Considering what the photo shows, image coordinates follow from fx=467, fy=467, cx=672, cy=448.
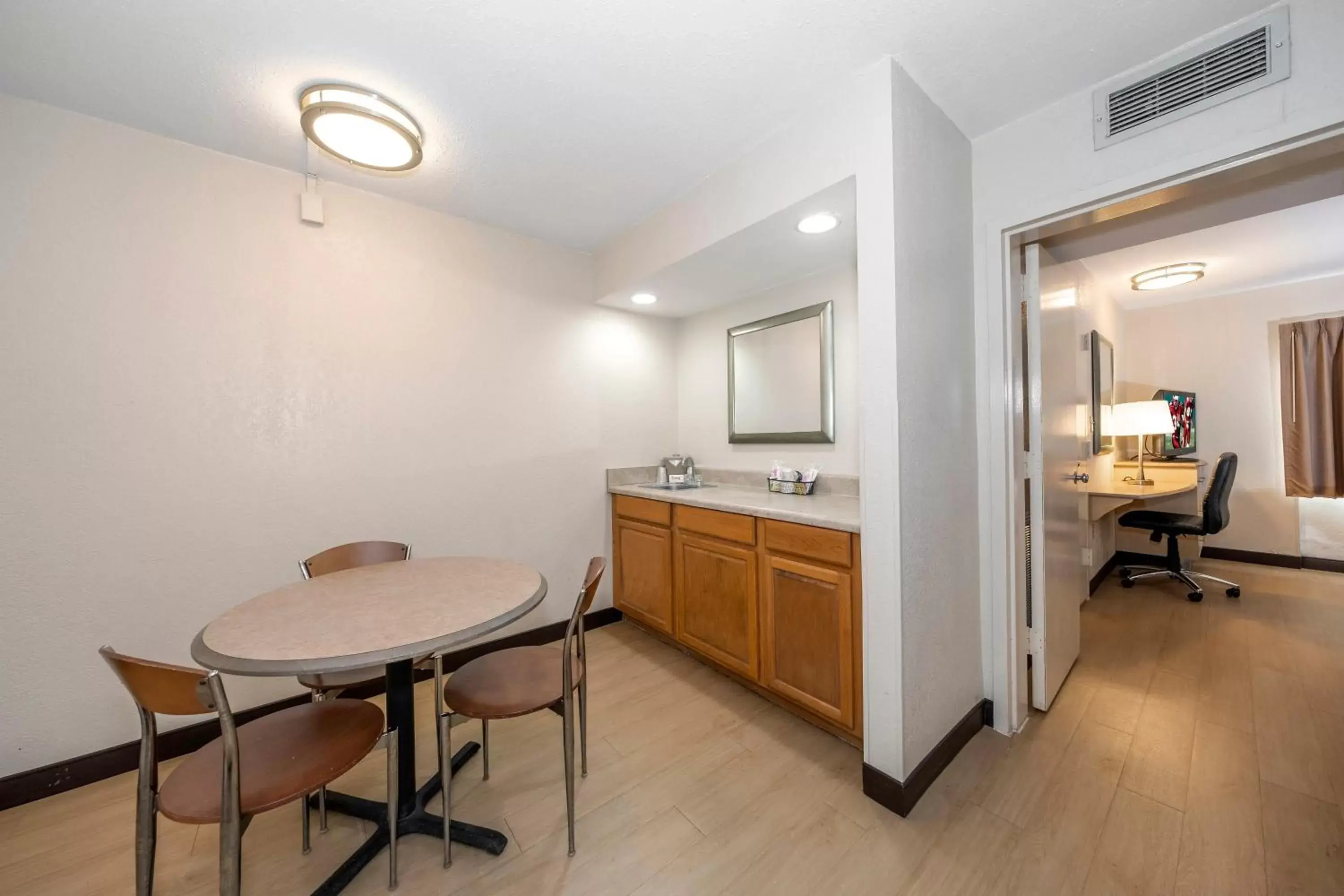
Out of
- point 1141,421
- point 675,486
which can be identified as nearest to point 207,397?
point 675,486

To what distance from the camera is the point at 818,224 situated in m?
2.00

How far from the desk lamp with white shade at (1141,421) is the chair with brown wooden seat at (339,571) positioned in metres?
4.85

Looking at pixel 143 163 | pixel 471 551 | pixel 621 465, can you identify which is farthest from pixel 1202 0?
pixel 143 163

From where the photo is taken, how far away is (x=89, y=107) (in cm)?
168

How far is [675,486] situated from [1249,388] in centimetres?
514

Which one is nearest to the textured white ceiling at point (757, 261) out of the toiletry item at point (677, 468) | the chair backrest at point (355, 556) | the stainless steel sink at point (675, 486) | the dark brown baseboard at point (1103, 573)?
the toiletry item at point (677, 468)

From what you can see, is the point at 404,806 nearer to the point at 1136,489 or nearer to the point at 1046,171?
the point at 1046,171

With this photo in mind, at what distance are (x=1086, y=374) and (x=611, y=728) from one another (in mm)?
3241

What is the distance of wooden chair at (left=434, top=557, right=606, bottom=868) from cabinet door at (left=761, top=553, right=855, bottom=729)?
0.83 meters

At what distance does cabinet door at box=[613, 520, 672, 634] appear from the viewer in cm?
265

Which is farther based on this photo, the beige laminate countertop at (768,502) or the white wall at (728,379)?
the white wall at (728,379)

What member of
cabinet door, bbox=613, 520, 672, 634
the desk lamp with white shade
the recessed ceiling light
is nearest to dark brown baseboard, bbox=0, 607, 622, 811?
cabinet door, bbox=613, 520, 672, 634

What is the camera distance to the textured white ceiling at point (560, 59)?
1330 mm

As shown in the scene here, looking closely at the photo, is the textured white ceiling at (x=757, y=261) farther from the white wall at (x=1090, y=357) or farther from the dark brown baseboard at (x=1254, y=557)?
the dark brown baseboard at (x=1254, y=557)
